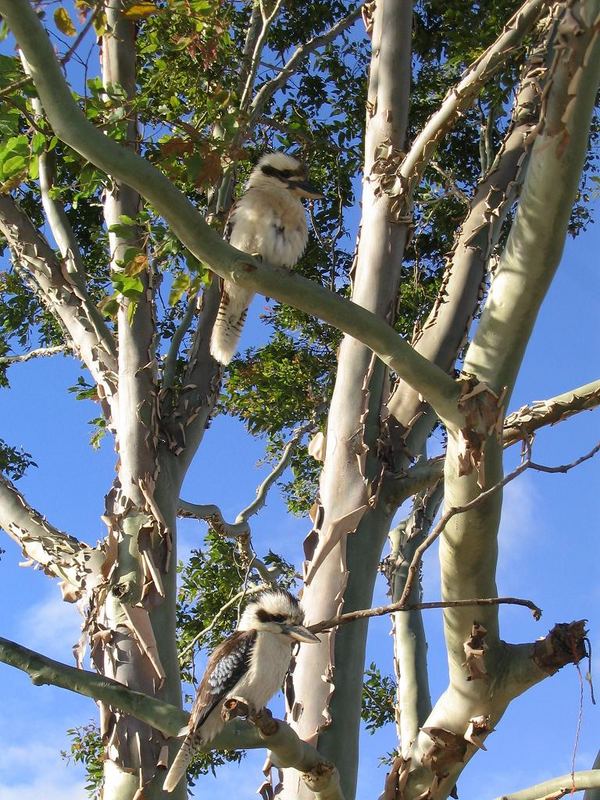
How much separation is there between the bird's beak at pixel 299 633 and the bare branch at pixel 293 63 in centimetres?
334

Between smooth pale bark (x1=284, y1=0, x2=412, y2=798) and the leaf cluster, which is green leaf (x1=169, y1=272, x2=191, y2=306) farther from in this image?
the leaf cluster

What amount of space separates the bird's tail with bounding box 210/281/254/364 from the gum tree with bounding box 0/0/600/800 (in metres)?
0.16

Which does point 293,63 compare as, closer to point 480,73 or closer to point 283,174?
point 283,174

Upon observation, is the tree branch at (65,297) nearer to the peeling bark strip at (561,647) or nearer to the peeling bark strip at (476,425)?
the peeling bark strip at (476,425)

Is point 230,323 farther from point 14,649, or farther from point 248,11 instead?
point 248,11

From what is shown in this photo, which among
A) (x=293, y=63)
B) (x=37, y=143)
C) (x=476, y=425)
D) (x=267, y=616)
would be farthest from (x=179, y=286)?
(x=293, y=63)

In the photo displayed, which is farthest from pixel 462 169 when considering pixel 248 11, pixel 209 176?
pixel 209 176

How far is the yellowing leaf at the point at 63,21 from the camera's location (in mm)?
3967

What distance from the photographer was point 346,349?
4.25 meters

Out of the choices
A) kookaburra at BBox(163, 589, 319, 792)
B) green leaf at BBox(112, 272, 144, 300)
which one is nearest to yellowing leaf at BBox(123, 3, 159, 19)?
green leaf at BBox(112, 272, 144, 300)

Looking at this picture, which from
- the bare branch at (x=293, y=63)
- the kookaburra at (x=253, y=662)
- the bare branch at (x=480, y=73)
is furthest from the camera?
the bare branch at (x=293, y=63)

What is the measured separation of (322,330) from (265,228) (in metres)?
2.29

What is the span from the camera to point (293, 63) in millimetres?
6480

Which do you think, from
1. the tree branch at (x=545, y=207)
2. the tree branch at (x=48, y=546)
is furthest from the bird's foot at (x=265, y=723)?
the tree branch at (x=48, y=546)
